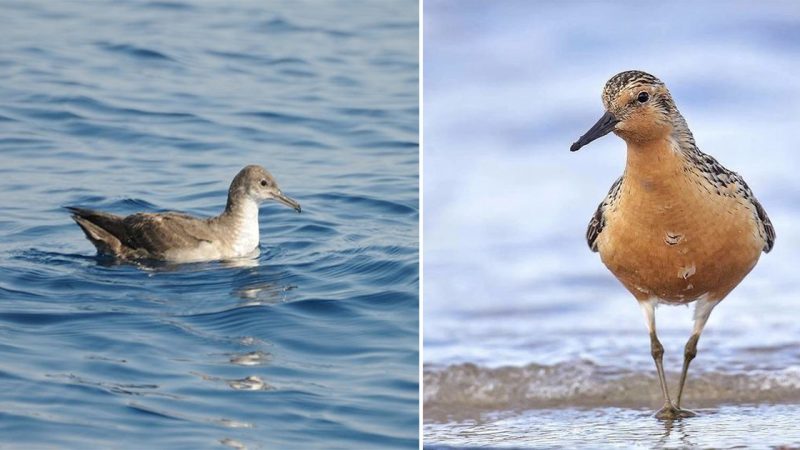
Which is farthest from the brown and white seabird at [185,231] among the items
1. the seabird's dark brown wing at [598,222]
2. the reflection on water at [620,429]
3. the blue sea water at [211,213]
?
the seabird's dark brown wing at [598,222]

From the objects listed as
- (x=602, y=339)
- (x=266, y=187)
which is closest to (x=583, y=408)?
(x=602, y=339)

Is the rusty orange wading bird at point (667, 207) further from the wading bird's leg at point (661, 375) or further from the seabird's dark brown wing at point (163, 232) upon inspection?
the seabird's dark brown wing at point (163, 232)

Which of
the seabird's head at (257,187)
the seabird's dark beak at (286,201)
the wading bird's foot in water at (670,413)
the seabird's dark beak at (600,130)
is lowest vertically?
the wading bird's foot in water at (670,413)

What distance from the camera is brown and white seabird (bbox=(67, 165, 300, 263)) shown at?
23.5 ft

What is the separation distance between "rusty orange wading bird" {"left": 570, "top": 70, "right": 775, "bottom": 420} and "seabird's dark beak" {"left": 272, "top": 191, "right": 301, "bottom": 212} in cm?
252

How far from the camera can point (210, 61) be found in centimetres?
860

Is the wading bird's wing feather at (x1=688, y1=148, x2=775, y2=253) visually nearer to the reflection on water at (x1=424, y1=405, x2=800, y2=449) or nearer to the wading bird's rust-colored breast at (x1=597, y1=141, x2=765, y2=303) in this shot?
the wading bird's rust-colored breast at (x1=597, y1=141, x2=765, y2=303)

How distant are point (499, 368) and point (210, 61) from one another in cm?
304

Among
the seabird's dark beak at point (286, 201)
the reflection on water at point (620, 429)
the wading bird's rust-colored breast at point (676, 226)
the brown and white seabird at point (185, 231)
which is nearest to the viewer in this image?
the wading bird's rust-colored breast at point (676, 226)

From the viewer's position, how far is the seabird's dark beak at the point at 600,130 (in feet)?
17.0

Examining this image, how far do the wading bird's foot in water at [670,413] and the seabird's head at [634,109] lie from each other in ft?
4.11

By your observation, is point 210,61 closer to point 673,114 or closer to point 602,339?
point 602,339

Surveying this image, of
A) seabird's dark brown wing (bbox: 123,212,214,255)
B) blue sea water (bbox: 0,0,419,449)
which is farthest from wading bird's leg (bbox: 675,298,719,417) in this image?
seabird's dark brown wing (bbox: 123,212,214,255)

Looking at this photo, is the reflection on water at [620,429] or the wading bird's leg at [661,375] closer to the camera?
the reflection on water at [620,429]
